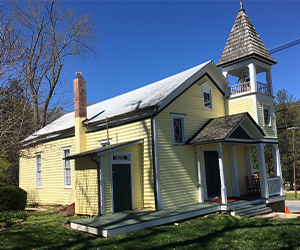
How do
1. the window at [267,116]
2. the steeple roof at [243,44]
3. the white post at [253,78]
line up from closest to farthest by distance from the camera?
the white post at [253,78]
the steeple roof at [243,44]
the window at [267,116]

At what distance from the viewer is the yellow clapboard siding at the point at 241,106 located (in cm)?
1608

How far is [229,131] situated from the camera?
12.9 meters

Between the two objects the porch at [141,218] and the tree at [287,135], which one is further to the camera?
the tree at [287,135]

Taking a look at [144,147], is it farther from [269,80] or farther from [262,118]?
[269,80]

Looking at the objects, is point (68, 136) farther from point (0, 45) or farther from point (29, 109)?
point (0, 45)

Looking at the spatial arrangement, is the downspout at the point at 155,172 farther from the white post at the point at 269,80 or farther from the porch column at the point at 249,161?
the white post at the point at 269,80

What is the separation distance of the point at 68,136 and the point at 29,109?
5.65m

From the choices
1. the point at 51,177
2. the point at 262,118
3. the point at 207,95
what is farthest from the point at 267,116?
the point at 51,177

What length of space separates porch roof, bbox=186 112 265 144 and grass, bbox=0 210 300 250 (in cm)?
362

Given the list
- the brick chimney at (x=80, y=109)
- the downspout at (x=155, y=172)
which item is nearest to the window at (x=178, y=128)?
the downspout at (x=155, y=172)

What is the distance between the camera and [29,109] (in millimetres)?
12211

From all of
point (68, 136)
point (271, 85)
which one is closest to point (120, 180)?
point (68, 136)

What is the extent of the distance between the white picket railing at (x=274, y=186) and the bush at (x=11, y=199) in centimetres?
1211

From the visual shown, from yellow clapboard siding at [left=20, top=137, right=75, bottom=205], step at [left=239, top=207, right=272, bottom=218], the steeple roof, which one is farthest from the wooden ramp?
the steeple roof
